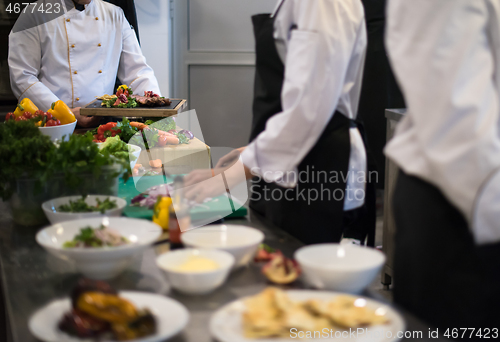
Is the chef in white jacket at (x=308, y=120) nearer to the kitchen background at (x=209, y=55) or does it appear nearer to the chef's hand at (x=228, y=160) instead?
the chef's hand at (x=228, y=160)

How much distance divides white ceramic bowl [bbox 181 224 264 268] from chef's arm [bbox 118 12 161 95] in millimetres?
2487

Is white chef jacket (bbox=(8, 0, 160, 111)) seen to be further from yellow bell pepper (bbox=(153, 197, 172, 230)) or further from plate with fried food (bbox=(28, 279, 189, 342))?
plate with fried food (bbox=(28, 279, 189, 342))

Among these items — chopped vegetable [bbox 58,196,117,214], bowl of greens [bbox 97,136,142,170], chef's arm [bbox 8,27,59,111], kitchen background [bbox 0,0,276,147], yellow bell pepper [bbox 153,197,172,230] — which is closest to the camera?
yellow bell pepper [bbox 153,197,172,230]

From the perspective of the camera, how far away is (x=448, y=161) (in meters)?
0.68

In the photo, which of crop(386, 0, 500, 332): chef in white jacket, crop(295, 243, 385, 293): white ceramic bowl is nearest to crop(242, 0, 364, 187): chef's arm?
crop(386, 0, 500, 332): chef in white jacket

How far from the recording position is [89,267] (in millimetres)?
697

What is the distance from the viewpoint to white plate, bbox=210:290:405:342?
0.54 m

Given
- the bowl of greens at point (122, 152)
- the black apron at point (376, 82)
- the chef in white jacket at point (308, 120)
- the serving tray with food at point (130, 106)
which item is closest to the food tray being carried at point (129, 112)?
the serving tray with food at point (130, 106)

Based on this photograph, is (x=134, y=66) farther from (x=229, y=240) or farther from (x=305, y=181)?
(x=229, y=240)

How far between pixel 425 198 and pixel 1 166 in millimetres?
842

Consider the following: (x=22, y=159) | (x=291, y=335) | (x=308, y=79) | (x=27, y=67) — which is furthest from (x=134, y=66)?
(x=291, y=335)

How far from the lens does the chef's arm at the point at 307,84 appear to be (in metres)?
1.00

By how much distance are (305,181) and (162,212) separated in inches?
18.1

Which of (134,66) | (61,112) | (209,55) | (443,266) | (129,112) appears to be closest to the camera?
(443,266)
